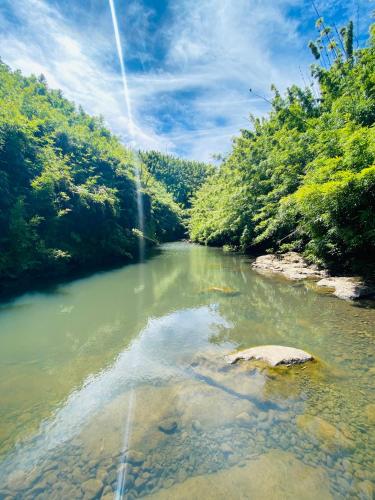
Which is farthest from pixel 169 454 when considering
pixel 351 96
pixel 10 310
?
pixel 351 96

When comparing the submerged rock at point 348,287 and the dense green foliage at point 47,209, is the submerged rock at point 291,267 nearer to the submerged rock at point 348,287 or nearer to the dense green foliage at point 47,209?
the submerged rock at point 348,287

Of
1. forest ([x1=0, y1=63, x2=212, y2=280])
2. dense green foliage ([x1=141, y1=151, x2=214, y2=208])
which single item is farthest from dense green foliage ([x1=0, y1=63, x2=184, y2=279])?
dense green foliage ([x1=141, y1=151, x2=214, y2=208])

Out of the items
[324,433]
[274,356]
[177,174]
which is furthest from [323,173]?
[177,174]

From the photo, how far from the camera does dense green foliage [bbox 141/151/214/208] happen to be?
92250 mm

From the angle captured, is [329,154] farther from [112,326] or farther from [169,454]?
[169,454]

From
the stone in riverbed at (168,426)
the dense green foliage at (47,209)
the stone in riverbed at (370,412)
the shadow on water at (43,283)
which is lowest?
the stone in riverbed at (168,426)

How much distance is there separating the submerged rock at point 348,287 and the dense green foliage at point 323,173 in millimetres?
1605

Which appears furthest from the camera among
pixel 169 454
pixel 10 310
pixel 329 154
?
pixel 329 154

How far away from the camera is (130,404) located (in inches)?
218

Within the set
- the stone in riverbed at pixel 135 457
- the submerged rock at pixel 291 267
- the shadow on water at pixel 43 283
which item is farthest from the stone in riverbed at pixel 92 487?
the submerged rock at pixel 291 267

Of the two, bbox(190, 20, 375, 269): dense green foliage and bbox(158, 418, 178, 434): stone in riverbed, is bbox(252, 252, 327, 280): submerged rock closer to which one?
bbox(190, 20, 375, 269): dense green foliage

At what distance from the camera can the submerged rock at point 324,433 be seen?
4.18 meters

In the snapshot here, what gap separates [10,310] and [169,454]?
11307mm

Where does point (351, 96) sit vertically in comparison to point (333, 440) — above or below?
above
